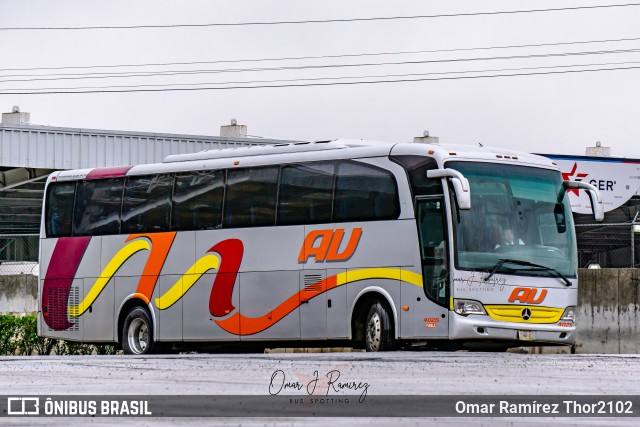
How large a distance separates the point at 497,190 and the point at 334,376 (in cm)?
774

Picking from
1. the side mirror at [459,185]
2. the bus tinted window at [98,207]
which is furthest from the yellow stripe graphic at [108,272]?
the side mirror at [459,185]

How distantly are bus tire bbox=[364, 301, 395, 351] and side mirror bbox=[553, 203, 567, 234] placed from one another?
9.57ft

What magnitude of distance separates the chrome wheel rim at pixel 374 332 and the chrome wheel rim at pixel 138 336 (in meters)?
5.38

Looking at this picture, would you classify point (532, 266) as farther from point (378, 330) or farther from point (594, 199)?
point (378, 330)

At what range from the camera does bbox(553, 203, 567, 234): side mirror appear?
21562mm

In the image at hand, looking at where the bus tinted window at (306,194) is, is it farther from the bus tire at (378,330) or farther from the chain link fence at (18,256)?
the chain link fence at (18,256)

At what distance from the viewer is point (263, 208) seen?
23.4m

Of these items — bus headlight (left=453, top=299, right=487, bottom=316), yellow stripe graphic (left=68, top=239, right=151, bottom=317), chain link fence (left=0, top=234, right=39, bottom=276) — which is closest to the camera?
bus headlight (left=453, top=299, right=487, bottom=316)

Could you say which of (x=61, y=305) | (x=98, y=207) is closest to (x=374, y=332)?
(x=98, y=207)

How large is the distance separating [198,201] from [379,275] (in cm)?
440

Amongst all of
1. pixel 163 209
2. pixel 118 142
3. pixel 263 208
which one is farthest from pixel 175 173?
pixel 118 142

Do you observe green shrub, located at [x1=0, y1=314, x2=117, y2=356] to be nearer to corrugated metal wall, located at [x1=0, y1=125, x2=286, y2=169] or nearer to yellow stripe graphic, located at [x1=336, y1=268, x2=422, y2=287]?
yellow stripe graphic, located at [x1=336, y1=268, x2=422, y2=287]

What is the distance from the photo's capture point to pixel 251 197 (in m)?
23.6

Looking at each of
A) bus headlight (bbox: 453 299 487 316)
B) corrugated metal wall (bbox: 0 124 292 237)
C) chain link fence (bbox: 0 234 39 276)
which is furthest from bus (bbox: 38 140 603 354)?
corrugated metal wall (bbox: 0 124 292 237)
